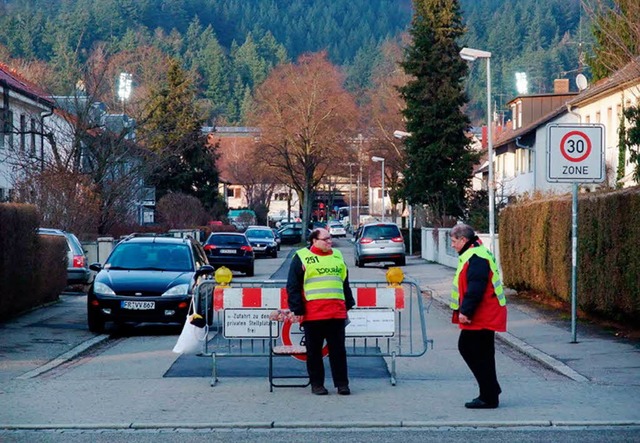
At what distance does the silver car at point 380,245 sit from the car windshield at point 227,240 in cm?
570

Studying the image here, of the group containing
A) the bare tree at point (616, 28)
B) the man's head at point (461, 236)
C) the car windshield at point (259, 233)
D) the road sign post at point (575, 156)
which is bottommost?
the car windshield at point (259, 233)

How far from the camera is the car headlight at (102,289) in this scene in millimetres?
17734

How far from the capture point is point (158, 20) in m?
197

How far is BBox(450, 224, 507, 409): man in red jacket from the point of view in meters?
10.3

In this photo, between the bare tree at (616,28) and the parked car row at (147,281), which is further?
the bare tree at (616,28)

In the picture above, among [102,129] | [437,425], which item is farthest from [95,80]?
[437,425]

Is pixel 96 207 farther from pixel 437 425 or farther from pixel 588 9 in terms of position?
pixel 437 425

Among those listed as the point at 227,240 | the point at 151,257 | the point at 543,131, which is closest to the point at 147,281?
the point at 151,257

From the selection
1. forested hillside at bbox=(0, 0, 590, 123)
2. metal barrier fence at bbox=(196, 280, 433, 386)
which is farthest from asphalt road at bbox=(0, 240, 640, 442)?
forested hillside at bbox=(0, 0, 590, 123)

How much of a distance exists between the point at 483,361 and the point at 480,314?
1.45ft

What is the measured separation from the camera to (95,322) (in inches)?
706

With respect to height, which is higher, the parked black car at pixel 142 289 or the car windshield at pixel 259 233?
the car windshield at pixel 259 233

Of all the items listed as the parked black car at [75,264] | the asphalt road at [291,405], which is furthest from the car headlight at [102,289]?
the parked black car at [75,264]

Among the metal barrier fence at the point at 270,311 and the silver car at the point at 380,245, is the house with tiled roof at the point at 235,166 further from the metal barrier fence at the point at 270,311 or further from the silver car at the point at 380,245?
the metal barrier fence at the point at 270,311
